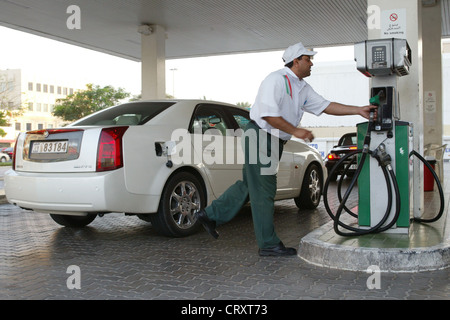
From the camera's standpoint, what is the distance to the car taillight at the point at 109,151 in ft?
16.4

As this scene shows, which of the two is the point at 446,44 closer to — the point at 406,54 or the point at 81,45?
the point at 81,45

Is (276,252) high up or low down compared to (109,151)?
down

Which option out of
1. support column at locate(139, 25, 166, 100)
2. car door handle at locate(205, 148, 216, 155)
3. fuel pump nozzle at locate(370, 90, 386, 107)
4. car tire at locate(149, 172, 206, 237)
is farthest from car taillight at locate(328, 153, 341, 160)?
fuel pump nozzle at locate(370, 90, 386, 107)

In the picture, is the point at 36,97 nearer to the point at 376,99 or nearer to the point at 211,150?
the point at 211,150

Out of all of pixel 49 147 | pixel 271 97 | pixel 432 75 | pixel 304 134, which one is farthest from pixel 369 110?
pixel 432 75

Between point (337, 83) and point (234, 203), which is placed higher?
point (337, 83)

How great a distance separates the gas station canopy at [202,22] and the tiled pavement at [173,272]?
8439 mm

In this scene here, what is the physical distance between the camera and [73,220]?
647cm

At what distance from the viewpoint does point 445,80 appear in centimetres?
3756

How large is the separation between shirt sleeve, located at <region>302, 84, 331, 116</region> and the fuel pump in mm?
458

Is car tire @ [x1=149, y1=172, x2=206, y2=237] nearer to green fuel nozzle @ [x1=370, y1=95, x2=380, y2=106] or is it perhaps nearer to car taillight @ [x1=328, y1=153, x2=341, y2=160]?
green fuel nozzle @ [x1=370, y1=95, x2=380, y2=106]

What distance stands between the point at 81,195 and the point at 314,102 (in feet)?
8.12
